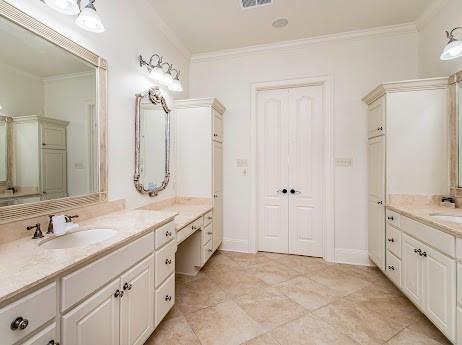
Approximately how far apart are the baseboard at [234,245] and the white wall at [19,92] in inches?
105

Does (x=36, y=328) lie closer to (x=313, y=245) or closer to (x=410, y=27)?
(x=313, y=245)

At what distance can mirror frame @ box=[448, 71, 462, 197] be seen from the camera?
6.88 ft

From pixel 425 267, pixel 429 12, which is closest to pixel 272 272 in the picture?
pixel 425 267

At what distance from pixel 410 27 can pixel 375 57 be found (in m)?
0.47

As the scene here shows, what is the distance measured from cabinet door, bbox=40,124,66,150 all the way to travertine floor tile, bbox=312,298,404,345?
2341 millimetres

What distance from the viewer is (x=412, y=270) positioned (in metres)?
1.89

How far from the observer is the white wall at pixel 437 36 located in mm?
2146

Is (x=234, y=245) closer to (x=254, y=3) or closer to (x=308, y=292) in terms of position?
(x=308, y=292)

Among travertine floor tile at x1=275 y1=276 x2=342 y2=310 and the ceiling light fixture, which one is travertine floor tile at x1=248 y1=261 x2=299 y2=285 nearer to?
travertine floor tile at x1=275 y1=276 x2=342 y2=310

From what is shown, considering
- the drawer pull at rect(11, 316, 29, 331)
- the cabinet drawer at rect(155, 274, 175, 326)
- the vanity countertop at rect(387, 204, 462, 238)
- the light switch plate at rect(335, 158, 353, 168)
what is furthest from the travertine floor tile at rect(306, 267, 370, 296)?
the drawer pull at rect(11, 316, 29, 331)

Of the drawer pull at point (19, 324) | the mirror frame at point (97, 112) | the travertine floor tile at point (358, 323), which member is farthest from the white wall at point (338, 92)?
the drawer pull at point (19, 324)

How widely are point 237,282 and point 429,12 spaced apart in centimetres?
357

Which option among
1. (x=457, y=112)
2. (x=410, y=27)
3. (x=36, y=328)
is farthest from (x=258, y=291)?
(x=410, y=27)

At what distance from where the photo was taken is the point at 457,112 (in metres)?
2.10
